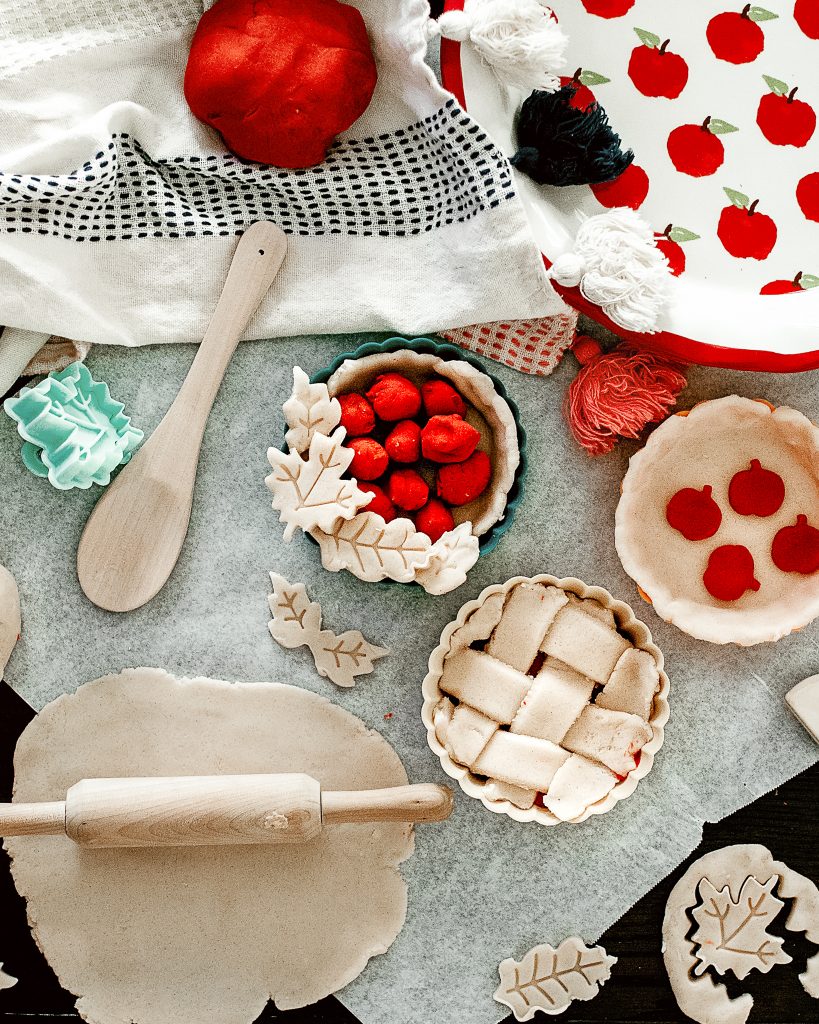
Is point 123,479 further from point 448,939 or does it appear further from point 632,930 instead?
point 632,930

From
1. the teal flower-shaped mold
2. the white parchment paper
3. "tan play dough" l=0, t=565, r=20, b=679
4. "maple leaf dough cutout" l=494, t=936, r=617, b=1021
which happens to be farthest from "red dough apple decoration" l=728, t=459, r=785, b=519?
"tan play dough" l=0, t=565, r=20, b=679

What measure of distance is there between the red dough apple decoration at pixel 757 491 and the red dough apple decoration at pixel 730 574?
0.15 ft

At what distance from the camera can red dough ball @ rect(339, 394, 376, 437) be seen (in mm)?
917

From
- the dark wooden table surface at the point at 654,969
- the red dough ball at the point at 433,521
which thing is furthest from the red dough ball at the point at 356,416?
the dark wooden table surface at the point at 654,969

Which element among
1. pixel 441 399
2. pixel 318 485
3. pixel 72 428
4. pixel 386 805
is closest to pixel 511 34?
pixel 441 399

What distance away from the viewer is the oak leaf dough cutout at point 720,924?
103 cm

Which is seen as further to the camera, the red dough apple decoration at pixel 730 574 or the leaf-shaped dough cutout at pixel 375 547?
the red dough apple decoration at pixel 730 574

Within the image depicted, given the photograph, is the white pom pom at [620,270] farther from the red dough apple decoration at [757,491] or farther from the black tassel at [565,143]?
the red dough apple decoration at [757,491]

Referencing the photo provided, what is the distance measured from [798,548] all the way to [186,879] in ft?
2.50

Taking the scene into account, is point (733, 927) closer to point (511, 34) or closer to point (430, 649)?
point (430, 649)

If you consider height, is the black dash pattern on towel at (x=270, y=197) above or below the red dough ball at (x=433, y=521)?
above

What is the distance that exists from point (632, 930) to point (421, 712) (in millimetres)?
361

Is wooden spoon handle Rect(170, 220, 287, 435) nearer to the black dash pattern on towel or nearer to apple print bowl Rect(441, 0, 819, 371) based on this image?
the black dash pattern on towel

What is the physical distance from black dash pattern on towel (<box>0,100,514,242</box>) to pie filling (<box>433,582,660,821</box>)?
43 centimetres
